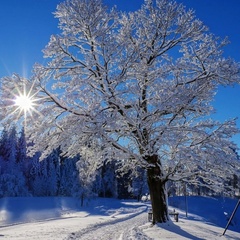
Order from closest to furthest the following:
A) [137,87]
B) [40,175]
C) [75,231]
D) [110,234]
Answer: [137,87]
[110,234]
[75,231]
[40,175]

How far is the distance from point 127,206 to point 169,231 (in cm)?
5126

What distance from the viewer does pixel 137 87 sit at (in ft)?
33.1

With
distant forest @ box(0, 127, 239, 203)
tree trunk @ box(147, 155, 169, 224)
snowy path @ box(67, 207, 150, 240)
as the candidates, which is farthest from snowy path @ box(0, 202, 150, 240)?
distant forest @ box(0, 127, 239, 203)

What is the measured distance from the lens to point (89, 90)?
393 inches

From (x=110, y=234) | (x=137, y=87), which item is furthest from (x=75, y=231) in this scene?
(x=137, y=87)

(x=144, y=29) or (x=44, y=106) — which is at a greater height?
(x=144, y=29)

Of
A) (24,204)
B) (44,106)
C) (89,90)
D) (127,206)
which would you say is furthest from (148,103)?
(127,206)

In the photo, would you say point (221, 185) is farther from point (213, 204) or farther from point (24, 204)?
point (213, 204)

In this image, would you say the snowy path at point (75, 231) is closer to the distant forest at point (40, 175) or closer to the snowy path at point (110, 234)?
the snowy path at point (110, 234)

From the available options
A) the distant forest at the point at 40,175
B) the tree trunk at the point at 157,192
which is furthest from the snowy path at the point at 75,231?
the distant forest at the point at 40,175

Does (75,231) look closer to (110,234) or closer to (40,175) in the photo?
(110,234)

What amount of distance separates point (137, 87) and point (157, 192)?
4.85m

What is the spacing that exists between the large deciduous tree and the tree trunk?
81 cm

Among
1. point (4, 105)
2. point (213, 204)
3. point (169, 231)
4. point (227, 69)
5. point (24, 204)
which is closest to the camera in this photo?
point (4, 105)
